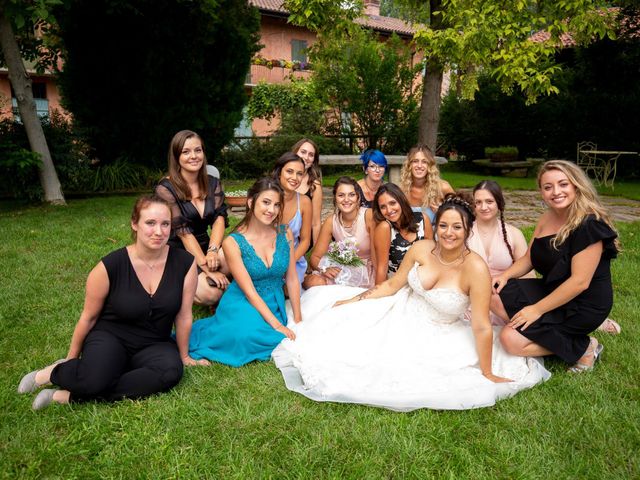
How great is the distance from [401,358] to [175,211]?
2.27m

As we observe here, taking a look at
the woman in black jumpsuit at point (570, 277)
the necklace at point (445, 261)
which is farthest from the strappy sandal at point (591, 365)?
the necklace at point (445, 261)

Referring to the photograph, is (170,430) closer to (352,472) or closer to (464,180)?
(352,472)

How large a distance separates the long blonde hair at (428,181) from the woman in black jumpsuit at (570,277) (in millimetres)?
1763

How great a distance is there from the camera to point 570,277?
129 inches

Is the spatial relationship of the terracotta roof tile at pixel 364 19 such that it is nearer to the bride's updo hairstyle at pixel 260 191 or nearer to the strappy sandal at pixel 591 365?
the bride's updo hairstyle at pixel 260 191

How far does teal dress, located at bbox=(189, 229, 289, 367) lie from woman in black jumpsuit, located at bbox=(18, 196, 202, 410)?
0.40m

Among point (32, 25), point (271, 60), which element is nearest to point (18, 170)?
point (32, 25)

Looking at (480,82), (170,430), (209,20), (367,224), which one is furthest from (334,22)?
(480,82)

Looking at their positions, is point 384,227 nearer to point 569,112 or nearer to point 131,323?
point 131,323

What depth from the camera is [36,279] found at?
17.5ft

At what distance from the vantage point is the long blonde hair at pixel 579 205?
321 cm

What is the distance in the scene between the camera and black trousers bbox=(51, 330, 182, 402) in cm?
286

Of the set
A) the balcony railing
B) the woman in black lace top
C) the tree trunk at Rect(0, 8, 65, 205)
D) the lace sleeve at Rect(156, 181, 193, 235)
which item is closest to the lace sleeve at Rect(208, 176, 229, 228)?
the woman in black lace top

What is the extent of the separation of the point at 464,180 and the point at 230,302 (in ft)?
39.9
